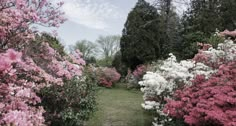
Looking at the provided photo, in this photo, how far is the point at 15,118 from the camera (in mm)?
3018

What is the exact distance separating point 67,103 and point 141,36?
15.0 metres

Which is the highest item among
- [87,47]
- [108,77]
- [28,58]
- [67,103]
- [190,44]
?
[87,47]

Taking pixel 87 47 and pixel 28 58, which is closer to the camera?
pixel 28 58

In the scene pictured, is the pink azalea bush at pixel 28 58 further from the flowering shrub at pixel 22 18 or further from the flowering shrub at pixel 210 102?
the flowering shrub at pixel 210 102

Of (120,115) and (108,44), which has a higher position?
(108,44)

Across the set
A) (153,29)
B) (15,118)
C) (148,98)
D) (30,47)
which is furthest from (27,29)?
(153,29)

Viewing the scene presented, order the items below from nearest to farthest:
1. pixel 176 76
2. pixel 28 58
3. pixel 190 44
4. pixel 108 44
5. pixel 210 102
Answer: pixel 28 58, pixel 210 102, pixel 176 76, pixel 190 44, pixel 108 44

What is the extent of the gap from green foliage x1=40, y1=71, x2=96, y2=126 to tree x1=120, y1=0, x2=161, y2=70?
550 inches

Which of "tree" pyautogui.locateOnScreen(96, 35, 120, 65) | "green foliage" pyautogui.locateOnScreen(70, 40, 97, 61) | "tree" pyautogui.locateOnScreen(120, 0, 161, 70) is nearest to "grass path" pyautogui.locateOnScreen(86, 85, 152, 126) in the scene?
"tree" pyautogui.locateOnScreen(120, 0, 161, 70)

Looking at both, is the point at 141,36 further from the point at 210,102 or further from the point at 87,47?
the point at 87,47

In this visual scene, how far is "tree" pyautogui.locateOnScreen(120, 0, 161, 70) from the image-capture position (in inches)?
857

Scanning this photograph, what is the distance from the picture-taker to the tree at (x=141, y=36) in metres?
21.8

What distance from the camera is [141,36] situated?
72.3ft

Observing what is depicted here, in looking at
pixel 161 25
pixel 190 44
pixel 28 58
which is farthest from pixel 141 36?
pixel 28 58
